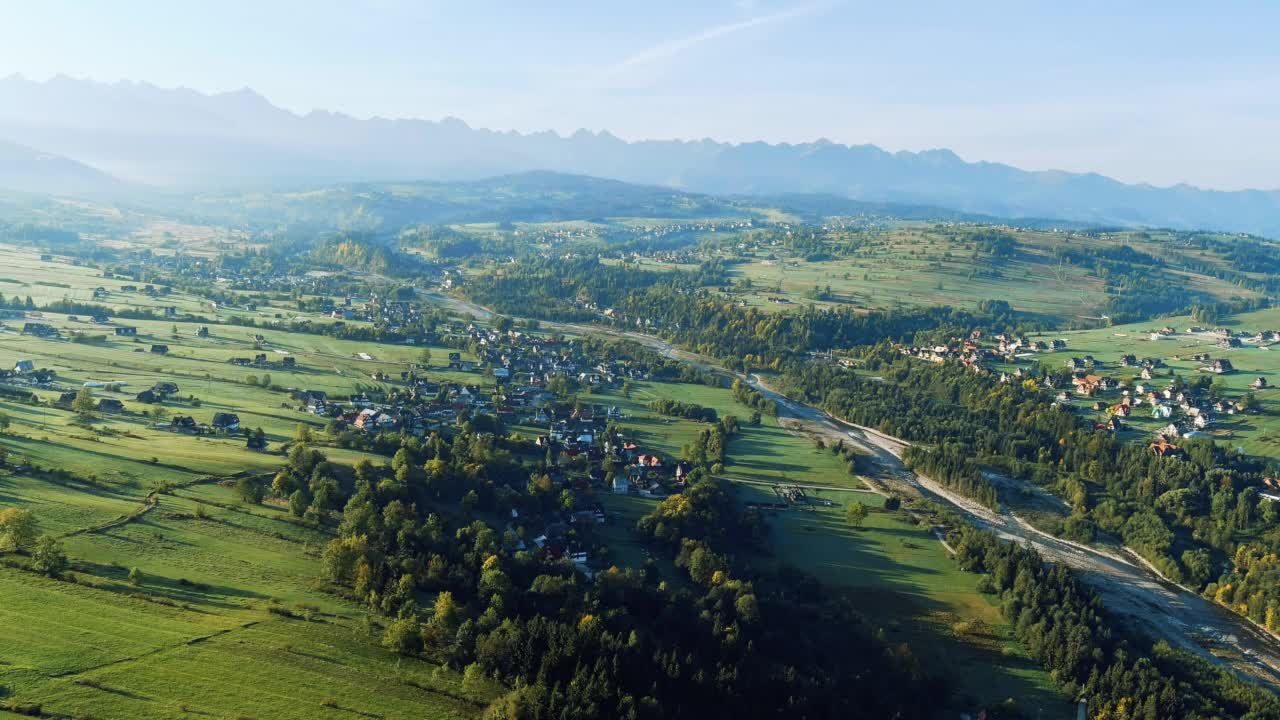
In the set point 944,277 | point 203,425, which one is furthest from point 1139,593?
point 944,277

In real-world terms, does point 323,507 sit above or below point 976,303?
below

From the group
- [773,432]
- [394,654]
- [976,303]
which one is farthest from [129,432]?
[976,303]

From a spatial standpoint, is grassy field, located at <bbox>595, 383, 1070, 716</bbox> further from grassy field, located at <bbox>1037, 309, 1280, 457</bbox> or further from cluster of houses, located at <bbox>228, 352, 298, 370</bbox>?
cluster of houses, located at <bbox>228, 352, 298, 370</bbox>

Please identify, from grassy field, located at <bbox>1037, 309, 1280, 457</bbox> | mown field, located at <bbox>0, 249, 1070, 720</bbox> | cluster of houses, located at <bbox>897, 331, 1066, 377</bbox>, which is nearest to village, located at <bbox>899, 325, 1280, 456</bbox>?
cluster of houses, located at <bbox>897, 331, 1066, 377</bbox>

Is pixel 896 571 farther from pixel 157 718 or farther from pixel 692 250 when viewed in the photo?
pixel 692 250

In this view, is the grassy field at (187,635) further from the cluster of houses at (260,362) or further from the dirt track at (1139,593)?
the cluster of houses at (260,362)

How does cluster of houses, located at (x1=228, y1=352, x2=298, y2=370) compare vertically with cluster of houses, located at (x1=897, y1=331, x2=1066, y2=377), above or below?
below
